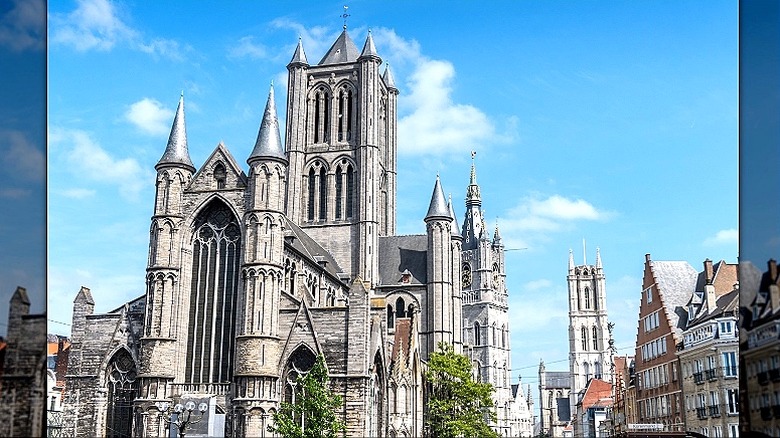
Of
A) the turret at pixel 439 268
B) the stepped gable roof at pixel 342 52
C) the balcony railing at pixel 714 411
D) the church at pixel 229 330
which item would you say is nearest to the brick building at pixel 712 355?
the balcony railing at pixel 714 411

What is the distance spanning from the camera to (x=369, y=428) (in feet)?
134

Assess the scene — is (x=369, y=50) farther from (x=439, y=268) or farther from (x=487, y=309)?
(x=487, y=309)

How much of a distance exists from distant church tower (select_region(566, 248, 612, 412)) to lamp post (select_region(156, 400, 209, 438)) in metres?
103

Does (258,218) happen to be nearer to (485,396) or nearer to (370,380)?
(370,380)

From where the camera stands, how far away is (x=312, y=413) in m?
37.6

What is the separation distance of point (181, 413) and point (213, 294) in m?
8.99

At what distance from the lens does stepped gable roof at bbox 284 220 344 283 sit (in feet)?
168

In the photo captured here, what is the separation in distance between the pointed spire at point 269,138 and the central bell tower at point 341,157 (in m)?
20.5

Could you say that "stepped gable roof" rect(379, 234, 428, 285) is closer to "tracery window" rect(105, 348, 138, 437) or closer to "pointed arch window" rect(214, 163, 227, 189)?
"pointed arch window" rect(214, 163, 227, 189)

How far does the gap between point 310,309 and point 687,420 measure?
20740 mm

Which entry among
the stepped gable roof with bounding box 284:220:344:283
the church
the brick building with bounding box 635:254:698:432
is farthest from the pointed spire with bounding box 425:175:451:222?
the brick building with bounding box 635:254:698:432

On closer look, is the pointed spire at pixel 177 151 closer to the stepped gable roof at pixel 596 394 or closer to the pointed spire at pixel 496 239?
the stepped gable roof at pixel 596 394

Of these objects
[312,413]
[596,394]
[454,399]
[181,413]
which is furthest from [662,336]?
[596,394]

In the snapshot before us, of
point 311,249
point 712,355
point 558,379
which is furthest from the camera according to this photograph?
point 558,379
